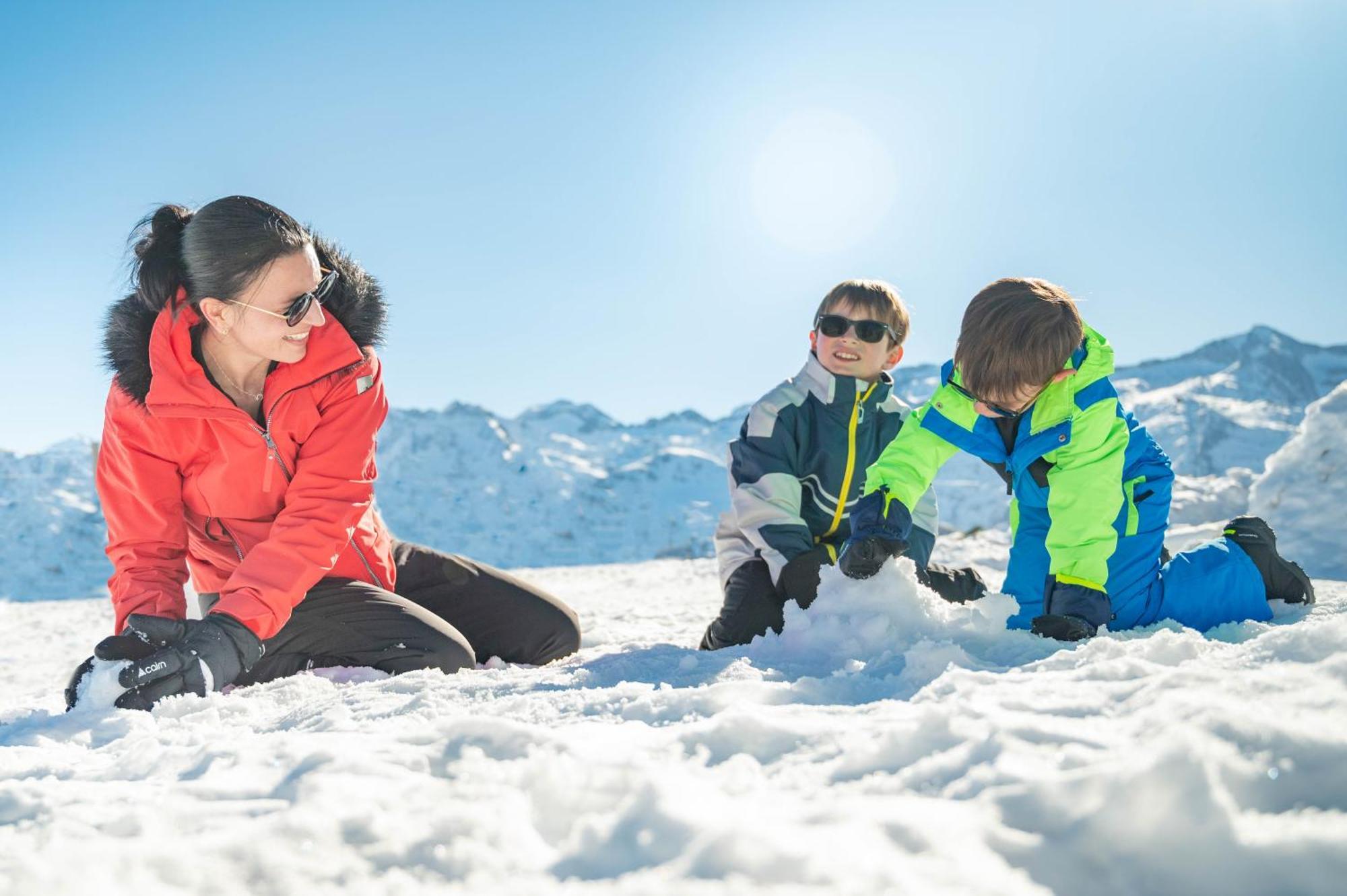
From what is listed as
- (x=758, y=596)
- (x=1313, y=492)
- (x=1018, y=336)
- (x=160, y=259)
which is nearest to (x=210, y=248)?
(x=160, y=259)

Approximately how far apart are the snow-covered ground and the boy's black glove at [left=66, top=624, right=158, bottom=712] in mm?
369

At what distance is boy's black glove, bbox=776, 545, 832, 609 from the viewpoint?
9.15ft

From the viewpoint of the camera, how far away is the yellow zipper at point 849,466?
318cm

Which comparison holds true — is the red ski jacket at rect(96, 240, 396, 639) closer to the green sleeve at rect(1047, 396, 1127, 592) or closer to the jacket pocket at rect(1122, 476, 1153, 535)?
the green sleeve at rect(1047, 396, 1127, 592)

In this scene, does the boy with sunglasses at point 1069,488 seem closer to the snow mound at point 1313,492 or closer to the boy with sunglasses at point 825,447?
the boy with sunglasses at point 825,447

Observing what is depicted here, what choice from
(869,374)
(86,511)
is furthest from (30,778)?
(86,511)

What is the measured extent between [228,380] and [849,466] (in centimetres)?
226

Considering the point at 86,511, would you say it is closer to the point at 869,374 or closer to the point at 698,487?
the point at 698,487

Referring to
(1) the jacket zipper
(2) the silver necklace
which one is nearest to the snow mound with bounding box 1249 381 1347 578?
(1) the jacket zipper

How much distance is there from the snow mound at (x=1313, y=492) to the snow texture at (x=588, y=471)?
48.2 m

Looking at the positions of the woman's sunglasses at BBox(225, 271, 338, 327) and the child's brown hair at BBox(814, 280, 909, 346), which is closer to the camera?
the woman's sunglasses at BBox(225, 271, 338, 327)

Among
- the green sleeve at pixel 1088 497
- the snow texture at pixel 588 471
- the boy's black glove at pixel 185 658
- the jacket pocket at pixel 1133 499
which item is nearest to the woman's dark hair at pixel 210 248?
the boy's black glove at pixel 185 658

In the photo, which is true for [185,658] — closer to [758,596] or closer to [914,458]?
[758,596]

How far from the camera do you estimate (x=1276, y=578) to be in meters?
2.42
